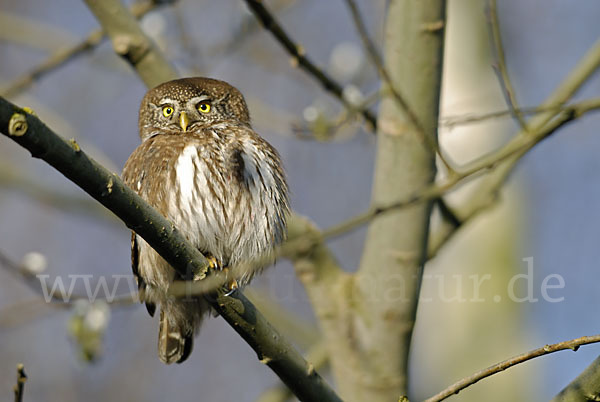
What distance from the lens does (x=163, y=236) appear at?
2.53m

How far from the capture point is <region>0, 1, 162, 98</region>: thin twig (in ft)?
13.9

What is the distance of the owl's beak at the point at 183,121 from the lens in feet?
13.8

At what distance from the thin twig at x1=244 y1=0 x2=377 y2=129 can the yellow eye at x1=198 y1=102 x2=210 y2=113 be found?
0.79m

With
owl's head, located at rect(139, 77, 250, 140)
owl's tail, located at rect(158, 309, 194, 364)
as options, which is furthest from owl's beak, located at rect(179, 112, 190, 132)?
owl's tail, located at rect(158, 309, 194, 364)

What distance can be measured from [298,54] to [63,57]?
1.48 m

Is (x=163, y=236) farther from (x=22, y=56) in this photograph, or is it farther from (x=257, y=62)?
(x=22, y=56)

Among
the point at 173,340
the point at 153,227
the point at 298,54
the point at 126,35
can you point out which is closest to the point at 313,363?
the point at 173,340

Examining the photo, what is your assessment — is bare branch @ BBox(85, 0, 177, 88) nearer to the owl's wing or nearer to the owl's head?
the owl's head

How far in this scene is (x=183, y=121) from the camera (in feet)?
14.0

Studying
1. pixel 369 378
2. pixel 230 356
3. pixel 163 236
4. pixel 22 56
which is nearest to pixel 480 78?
pixel 369 378

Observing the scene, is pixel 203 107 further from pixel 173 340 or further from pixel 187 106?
pixel 173 340

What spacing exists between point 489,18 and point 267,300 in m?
2.77

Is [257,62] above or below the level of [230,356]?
above

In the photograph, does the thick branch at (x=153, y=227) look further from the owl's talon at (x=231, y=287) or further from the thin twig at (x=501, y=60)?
the thin twig at (x=501, y=60)
